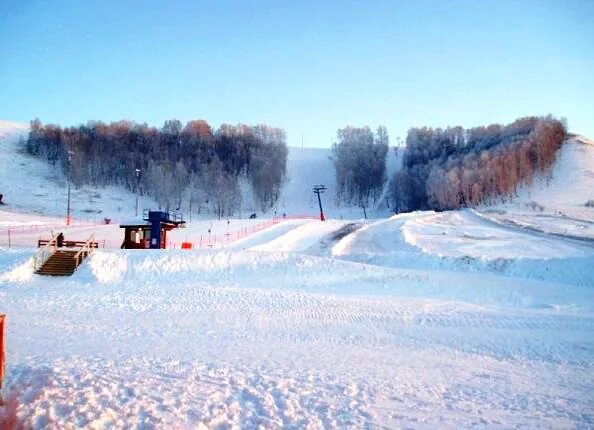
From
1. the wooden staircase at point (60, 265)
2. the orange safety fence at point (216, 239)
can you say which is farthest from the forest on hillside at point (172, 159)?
the wooden staircase at point (60, 265)

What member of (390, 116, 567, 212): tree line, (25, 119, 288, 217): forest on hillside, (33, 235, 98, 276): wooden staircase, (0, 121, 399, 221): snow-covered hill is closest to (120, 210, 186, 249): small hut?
(33, 235, 98, 276): wooden staircase

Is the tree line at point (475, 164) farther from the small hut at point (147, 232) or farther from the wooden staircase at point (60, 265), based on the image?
the wooden staircase at point (60, 265)

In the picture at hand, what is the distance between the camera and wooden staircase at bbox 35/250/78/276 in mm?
22391

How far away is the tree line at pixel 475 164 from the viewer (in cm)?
8331

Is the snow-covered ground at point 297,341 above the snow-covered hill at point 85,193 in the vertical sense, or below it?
below

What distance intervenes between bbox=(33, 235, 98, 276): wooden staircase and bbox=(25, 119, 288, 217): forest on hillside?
62.7 m

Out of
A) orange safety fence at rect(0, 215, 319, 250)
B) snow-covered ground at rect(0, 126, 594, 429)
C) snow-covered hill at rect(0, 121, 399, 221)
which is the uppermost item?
snow-covered hill at rect(0, 121, 399, 221)

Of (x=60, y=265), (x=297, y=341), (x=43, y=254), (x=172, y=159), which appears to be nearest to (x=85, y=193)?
(x=172, y=159)

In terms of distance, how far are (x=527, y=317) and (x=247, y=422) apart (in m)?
11.9

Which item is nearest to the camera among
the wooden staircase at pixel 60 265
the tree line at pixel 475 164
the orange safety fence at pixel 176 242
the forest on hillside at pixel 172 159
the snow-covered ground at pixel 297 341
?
the snow-covered ground at pixel 297 341

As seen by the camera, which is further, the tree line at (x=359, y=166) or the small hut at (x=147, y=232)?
the tree line at (x=359, y=166)

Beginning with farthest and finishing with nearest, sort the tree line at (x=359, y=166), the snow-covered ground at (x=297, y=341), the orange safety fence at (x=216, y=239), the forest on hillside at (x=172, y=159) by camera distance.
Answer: the tree line at (x=359, y=166) → the forest on hillside at (x=172, y=159) → the orange safety fence at (x=216, y=239) → the snow-covered ground at (x=297, y=341)

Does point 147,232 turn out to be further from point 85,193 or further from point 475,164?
point 475,164

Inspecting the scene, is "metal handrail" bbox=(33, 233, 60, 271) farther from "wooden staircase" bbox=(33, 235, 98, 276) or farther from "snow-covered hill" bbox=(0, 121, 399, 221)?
"snow-covered hill" bbox=(0, 121, 399, 221)
